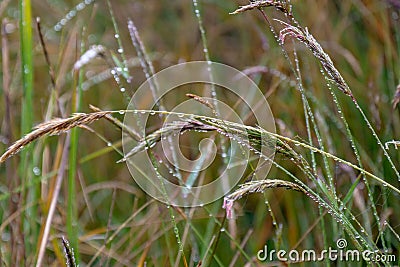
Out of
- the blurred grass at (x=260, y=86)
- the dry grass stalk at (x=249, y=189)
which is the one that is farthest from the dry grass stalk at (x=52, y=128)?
the blurred grass at (x=260, y=86)

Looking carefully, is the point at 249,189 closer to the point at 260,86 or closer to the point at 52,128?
the point at 52,128

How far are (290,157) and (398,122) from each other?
2.31 feet

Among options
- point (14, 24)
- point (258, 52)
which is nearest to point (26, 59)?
point (258, 52)

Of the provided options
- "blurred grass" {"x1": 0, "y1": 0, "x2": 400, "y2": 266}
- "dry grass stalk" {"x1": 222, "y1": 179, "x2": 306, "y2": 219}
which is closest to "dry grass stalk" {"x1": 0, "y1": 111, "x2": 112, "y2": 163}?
"dry grass stalk" {"x1": 222, "y1": 179, "x2": 306, "y2": 219}

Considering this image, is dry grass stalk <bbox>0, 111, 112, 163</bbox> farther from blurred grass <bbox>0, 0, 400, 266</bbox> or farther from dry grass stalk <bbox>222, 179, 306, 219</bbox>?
blurred grass <bbox>0, 0, 400, 266</bbox>

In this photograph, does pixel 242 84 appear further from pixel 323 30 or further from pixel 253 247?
pixel 253 247

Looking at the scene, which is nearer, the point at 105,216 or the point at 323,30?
the point at 105,216

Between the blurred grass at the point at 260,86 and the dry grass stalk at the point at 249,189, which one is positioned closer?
the dry grass stalk at the point at 249,189

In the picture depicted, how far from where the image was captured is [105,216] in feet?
5.51

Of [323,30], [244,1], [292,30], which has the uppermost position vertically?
[244,1]

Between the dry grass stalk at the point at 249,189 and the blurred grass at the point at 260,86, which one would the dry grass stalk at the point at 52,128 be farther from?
the blurred grass at the point at 260,86

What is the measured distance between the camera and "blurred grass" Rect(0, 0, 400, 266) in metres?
1.19

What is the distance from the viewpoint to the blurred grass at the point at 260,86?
3.92 feet

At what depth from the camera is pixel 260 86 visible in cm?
186
